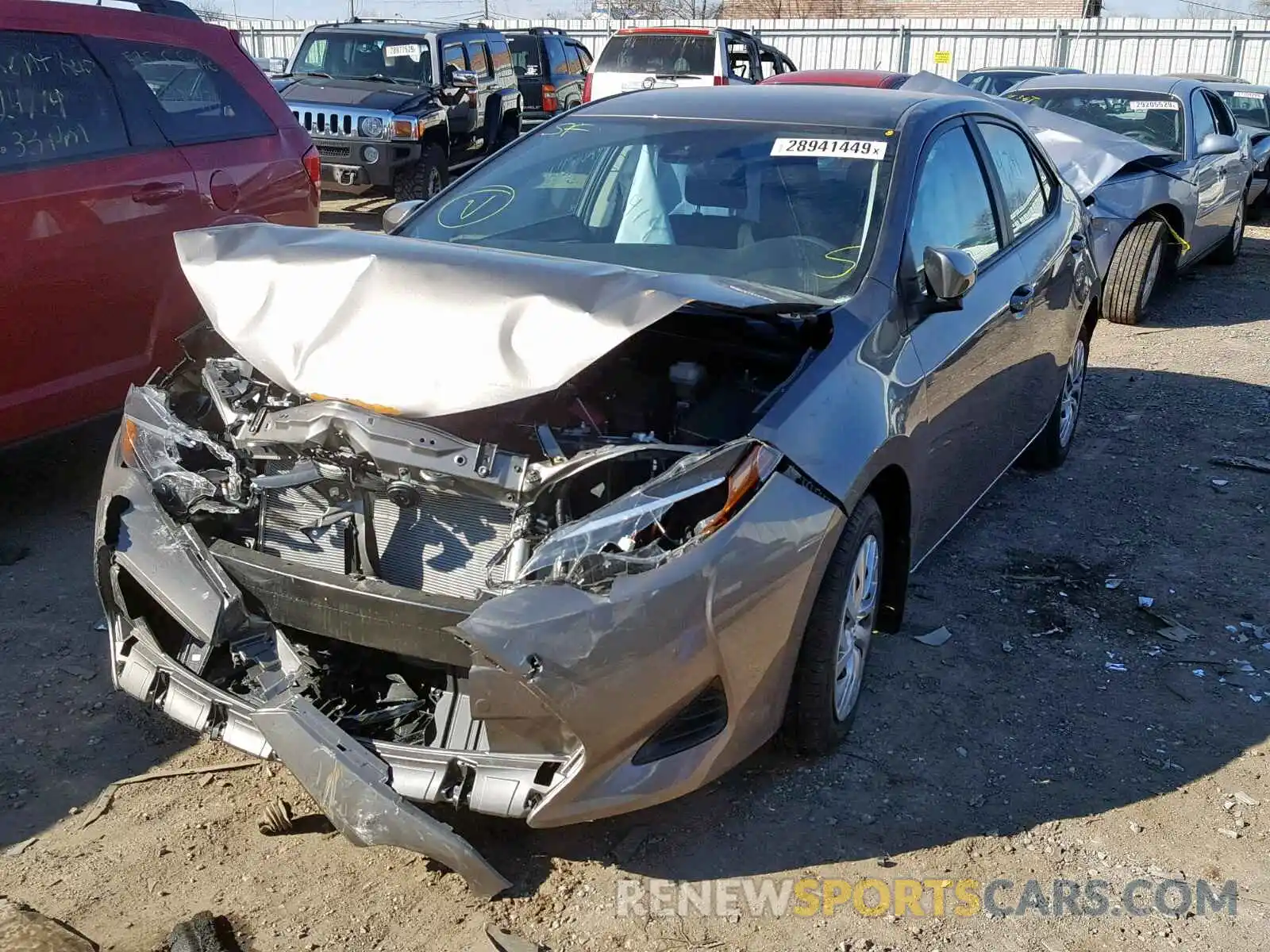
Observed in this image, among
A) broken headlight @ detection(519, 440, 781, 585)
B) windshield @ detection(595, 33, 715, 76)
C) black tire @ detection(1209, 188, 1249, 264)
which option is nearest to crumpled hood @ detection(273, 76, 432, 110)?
windshield @ detection(595, 33, 715, 76)

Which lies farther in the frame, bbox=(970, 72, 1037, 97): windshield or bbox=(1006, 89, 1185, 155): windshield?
bbox=(970, 72, 1037, 97): windshield

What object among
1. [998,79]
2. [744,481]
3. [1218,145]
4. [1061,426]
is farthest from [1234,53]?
[744,481]

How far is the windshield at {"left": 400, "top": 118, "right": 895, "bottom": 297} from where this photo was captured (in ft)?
12.4

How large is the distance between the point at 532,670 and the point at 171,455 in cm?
137

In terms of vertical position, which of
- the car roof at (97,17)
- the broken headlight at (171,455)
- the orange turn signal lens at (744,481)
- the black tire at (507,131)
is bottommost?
the black tire at (507,131)

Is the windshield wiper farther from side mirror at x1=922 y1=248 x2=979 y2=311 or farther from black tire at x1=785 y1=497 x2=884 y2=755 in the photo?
black tire at x1=785 y1=497 x2=884 y2=755

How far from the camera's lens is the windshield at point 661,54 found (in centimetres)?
1645

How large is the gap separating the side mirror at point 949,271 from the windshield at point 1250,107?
13.8 meters

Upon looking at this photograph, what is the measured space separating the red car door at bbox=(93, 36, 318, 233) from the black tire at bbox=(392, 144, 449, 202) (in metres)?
5.93

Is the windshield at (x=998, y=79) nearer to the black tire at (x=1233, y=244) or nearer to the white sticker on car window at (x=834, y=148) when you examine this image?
the black tire at (x=1233, y=244)

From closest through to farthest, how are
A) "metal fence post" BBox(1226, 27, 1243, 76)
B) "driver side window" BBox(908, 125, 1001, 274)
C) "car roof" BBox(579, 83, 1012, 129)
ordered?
1. "driver side window" BBox(908, 125, 1001, 274)
2. "car roof" BBox(579, 83, 1012, 129)
3. "metal fence post" BBox(1226, 27, 1243, 76)

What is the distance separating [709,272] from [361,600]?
1.57m

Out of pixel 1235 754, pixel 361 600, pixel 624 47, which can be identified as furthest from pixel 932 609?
pixel 624 47

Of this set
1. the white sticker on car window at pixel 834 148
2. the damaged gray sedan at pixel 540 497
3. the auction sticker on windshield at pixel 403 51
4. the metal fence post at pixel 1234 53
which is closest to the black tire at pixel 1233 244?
the auction sticker on windshield at pixel 403 51
